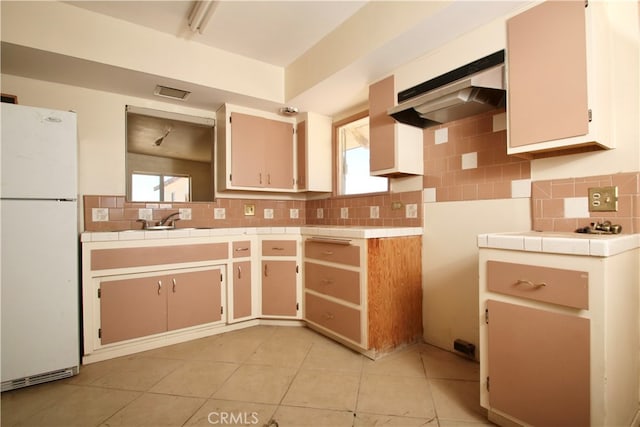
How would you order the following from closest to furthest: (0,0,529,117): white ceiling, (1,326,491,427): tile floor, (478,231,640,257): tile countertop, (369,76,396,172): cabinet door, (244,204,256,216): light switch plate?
(478,231,640,257): tile countertop, (1,326,491,427): tile floor, (0,0,529,117): white ceiling, (369,76,396,172): cabinet door, (244,204,256,216): light switch plate

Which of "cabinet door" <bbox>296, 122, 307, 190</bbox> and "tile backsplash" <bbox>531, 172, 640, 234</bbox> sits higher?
"cabinet door" <bbox>296, 122, 307, 190</bbox>

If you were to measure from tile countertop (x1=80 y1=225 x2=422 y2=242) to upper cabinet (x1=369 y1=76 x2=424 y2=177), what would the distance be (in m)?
0.47

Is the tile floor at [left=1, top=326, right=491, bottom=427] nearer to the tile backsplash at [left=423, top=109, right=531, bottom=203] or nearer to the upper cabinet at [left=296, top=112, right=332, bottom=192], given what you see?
the tile backsplash at [left=423, top=109, right=531, bottom=203]

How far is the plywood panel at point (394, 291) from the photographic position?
2021 millimetres

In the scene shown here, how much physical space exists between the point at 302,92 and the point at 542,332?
2.40 meters

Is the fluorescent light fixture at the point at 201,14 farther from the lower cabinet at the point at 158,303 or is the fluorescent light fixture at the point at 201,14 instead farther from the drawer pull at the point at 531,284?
the drawer pull at the point at 531,284

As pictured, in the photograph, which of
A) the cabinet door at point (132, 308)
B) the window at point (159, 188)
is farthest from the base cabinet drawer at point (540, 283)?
the window at point (159, 188)

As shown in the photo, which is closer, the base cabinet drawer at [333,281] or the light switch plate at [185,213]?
the base cabinet drawer at [333,281]

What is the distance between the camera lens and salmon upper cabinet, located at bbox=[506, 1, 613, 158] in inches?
51.6

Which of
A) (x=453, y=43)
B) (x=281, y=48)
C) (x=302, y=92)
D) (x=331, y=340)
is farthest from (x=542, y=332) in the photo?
(x=281, y=48)

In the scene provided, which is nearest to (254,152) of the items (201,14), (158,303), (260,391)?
(201,14)

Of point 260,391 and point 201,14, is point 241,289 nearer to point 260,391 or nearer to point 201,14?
point 260,391

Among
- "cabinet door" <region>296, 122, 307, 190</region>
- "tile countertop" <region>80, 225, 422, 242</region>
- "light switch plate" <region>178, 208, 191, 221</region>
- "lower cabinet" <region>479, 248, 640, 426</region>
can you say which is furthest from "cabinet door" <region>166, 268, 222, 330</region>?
"lower cabinet" <region>479, 248, 640, 426</region>

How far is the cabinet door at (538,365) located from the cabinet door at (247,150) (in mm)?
2319
